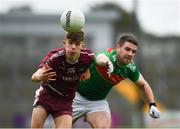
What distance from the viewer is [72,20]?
10828 mm

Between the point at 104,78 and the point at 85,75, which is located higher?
the point at 104,78

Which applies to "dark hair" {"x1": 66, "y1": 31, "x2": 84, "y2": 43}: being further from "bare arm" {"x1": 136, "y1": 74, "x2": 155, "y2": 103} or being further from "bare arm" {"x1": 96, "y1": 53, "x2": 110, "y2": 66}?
"bare arm" {"x1": 136, "y1": 74, "x2": 155, "y2": 103}

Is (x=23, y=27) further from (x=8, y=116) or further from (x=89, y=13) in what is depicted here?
(x=8, y=116)

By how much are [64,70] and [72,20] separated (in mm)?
802

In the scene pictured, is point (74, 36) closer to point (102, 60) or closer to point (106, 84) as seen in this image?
point (102, 60)

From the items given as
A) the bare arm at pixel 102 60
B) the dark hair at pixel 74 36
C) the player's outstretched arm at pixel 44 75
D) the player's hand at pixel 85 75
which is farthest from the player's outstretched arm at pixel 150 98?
the player's outstretched arm at pixel 44 75

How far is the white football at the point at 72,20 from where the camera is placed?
10.8 m

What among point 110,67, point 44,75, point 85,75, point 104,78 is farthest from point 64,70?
point 104,78

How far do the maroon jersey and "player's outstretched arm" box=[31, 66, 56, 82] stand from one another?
166 mm

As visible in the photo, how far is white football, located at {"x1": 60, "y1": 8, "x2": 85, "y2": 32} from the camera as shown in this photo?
35.6ft

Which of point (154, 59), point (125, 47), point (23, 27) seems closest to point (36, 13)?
point (23, 27)

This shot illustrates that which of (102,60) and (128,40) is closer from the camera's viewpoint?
(102,60)

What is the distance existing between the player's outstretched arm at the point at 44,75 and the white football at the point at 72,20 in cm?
65

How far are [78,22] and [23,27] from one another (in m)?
31.0
